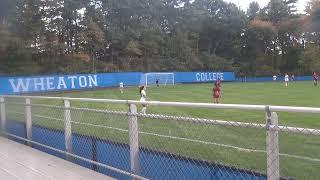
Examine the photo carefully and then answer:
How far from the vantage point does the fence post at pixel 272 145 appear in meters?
4.53

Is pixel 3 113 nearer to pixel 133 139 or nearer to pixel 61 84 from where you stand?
pixel 133 139

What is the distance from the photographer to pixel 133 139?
21.8 feet

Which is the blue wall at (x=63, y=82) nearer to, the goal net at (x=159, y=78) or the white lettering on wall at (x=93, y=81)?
the white lettering on wall at (x=93, y=81)

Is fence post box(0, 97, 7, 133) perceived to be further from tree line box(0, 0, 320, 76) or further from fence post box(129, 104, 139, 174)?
tree line box(0, 0, 320, 76)

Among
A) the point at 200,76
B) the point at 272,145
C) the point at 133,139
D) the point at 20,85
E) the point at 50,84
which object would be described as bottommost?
the point at 200,76

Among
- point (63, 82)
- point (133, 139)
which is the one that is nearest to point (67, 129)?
point (133, 139)

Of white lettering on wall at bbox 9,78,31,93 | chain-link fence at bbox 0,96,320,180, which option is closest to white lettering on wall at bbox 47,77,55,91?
white lettering on wall at bbox 9,78,31,93

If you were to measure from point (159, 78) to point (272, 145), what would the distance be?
59597 millimetres

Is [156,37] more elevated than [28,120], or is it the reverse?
[156,37]

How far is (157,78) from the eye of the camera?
208 feet

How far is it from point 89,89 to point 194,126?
44096mm

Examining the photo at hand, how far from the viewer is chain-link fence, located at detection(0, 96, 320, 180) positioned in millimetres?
4816

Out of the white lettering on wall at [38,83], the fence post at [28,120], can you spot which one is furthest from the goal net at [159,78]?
the fence post at [28,120]

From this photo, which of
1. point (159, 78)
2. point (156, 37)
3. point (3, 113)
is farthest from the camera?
point (156, 37)
